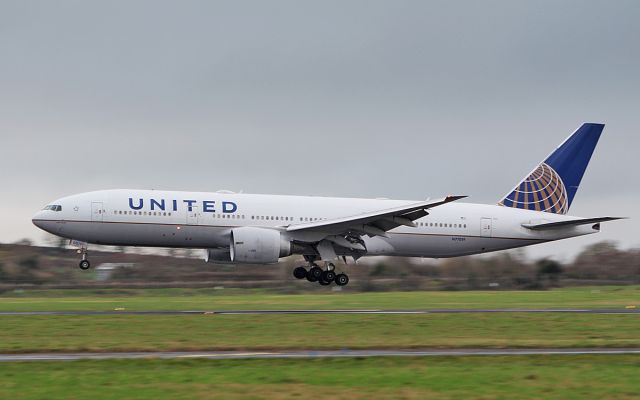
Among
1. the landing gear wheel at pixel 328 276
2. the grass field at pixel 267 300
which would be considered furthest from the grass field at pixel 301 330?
the landing gear wheel at pixel 328 276

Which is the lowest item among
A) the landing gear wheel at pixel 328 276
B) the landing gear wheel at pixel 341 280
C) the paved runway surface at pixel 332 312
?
the paved runway surface at pixel 332 312

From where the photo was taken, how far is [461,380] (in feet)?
53.0

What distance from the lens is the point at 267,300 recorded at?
130 ft

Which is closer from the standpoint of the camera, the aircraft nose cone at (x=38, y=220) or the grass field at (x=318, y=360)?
the grass field at (x=318, y=360)

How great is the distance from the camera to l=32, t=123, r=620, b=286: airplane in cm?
3731

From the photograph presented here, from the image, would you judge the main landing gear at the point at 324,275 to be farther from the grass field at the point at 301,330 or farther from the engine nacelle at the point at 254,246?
the grass field at the point at 301,330

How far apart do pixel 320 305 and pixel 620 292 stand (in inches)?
808

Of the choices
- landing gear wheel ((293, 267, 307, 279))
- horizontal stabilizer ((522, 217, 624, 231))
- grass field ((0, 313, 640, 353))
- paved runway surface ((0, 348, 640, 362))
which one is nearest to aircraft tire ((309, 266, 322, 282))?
landing gear wheel ((293, 267, 307, 279))

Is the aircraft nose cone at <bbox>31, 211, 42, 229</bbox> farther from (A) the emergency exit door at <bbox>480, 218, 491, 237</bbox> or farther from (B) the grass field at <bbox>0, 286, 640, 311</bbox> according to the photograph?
(A) the emergency exit door at <bbox>480, 218, 491, 237</bbox>

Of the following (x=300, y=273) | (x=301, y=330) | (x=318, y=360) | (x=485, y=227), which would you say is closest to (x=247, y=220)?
(x=300, y=273)

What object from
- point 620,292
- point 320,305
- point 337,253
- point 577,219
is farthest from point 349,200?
point 620,292

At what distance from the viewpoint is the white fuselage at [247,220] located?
3744 centimetres

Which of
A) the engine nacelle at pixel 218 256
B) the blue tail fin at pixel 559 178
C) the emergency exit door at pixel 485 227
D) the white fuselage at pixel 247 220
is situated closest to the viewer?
the white fuselage at pixel 247 220

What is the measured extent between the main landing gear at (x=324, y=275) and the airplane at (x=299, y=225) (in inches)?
1.8
